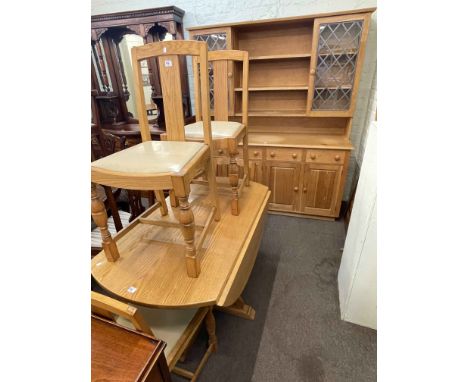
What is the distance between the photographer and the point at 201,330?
1.51 m

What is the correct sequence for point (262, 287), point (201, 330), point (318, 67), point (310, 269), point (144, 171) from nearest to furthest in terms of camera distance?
point (144, 171) < point (201, 330) < point (262, 287) < point (310, 269) < point (318, 67)

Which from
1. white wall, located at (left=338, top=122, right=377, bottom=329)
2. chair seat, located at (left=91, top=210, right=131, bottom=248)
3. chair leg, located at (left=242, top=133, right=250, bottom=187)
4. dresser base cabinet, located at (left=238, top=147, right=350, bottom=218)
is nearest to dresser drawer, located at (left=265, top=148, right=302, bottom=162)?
dresser base cabinet, located at (left=238, top=147, right=350, bottom=218)

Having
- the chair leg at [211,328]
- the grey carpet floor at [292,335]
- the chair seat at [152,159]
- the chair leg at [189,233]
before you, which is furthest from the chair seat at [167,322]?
the chair seat at [152,159]

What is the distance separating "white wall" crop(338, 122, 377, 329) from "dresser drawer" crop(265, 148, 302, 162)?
0.94 metres

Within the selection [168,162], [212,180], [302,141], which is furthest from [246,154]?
[302,141]

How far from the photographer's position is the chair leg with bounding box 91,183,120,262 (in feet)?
3.42

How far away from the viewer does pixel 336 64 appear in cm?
223

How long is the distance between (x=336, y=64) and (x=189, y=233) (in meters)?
2.20

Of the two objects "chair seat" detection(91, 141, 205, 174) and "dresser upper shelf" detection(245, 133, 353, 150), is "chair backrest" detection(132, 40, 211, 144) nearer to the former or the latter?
"chair seat" detection(91, 141, 205, 174)

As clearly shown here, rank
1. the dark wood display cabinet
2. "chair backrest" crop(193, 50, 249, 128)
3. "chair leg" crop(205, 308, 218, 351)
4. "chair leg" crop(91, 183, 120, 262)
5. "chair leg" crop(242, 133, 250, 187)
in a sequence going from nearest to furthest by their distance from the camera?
"chair leg" crop(91, 183, 120, 262), "chair leg" crop(205, 308, 218, 351), "chair backrest" crop(193, 50, 249, 128), "chair leg" crop(242, 133, 250, 187), the dark wood display cabinet
